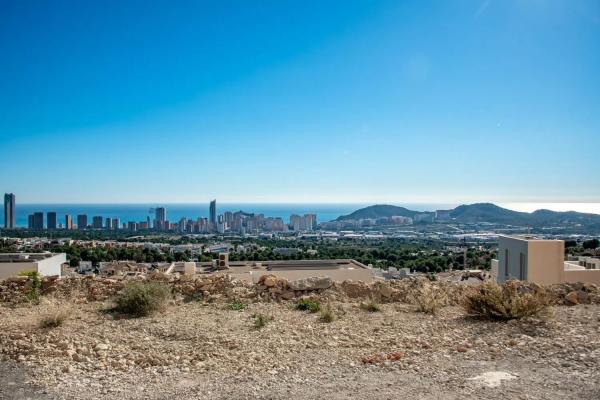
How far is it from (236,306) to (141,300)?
5.59ft

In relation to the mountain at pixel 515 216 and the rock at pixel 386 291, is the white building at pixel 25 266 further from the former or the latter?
the mountain at pixel 515 216

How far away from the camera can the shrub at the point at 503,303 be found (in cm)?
700

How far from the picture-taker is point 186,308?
841 centimetres

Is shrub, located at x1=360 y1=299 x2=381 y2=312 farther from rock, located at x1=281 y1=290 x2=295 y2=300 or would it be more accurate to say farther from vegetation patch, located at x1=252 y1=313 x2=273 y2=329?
vegetation patch, located at x1=252 y1=313 x2=273 y2=329

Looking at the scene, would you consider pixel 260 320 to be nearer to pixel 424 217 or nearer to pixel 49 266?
pixel 49 266

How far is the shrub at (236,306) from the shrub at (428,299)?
3174mm

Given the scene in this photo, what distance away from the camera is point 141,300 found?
7.75m

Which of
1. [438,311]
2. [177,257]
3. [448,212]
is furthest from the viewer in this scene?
[448,212]

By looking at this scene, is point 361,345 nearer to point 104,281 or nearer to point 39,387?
point 39,387

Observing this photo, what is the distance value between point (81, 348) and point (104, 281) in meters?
3.89

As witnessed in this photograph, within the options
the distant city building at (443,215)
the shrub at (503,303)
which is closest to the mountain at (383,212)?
the distant city building at (443,215)

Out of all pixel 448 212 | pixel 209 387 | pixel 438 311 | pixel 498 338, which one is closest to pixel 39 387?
pixel 209 387

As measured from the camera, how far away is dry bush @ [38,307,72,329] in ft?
22.4

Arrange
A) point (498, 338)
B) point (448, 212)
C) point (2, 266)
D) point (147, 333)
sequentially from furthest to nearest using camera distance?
point (448, 212) → point (2, 266) → point (147, 333) → point (498, 338)
